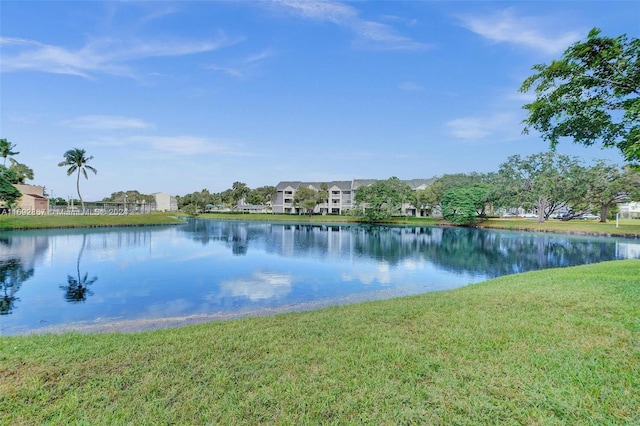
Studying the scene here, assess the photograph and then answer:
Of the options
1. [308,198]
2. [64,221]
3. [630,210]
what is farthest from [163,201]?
[630,210]

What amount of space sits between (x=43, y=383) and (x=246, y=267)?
13730 millimetres

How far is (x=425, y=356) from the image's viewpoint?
4359mm

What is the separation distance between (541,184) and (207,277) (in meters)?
48.7

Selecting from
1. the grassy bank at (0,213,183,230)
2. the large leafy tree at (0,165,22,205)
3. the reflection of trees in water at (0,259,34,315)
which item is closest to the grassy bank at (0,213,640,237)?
the grassy bank at (0,213,183,230)

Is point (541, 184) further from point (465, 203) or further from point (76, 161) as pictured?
point (76, 161)

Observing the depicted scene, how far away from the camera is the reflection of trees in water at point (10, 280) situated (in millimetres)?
10281

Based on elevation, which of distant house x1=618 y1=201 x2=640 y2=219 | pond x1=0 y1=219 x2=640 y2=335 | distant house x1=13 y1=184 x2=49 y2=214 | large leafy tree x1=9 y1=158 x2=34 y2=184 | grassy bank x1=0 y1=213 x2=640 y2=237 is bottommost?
pond x1=0 y1=219 x2=640 y2=335

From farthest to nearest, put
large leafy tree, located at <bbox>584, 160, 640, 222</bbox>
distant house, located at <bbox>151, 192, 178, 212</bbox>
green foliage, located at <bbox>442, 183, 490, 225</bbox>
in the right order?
distant house, located at <bbox>151, 192, 178, 212</bbox> < green foliage, located at <bbox>442, 183, 490, 225</bbox> < large leafy tree, located at <bbox>584, 160, 640, 222</bbox>

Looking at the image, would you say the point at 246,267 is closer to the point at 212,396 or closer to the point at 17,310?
the point at 17,310

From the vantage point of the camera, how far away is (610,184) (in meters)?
42.4

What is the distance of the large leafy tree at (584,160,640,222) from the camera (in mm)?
41928

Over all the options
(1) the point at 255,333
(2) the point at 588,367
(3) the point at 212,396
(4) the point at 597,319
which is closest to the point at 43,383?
(3) the point at 212,396

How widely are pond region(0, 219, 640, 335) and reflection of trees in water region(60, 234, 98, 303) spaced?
35 millimetres

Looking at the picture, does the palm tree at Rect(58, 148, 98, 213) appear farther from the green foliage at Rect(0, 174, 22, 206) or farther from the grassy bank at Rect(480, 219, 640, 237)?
the grassy bank at Rect(480, 219, 640, 237)
